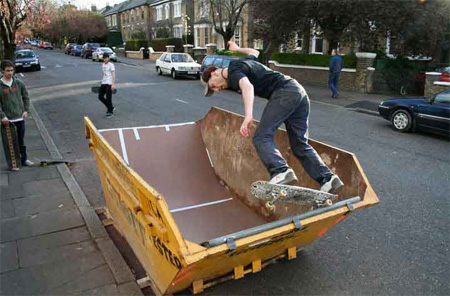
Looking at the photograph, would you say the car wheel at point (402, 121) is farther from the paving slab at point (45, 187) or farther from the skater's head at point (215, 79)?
the paving slab at point (45, 187)

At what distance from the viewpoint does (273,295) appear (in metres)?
3.31

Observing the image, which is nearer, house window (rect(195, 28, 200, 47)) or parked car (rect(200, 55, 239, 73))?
parked car (rect(200, 55, 239, 73))

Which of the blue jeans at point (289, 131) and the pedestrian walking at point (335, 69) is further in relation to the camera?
the pedestrian walking at point (335, 69)

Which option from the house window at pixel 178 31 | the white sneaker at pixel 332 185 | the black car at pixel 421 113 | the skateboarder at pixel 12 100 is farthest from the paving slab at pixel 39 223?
the house window at pixel 178 31

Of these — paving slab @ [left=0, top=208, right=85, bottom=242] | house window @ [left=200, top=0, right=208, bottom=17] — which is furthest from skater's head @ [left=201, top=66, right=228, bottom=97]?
house window @ [left=200, top=0, right=208, bottom=17]

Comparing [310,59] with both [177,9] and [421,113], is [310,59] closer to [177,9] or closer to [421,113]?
[421,113]

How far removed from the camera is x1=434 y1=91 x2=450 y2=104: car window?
9.06 meters

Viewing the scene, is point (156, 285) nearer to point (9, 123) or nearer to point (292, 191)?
point (292, 191)

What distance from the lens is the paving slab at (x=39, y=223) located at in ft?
14.1

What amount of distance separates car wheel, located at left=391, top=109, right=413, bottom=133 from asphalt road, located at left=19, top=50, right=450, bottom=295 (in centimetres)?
25

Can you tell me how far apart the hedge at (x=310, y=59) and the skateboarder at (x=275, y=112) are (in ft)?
52.0

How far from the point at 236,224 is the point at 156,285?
60.4 inches

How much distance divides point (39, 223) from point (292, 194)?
10.6 ft

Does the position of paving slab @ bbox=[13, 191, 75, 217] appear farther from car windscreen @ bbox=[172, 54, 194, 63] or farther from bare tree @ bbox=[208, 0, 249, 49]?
bare tree @ bbox=[208, 0, 249, 49]
